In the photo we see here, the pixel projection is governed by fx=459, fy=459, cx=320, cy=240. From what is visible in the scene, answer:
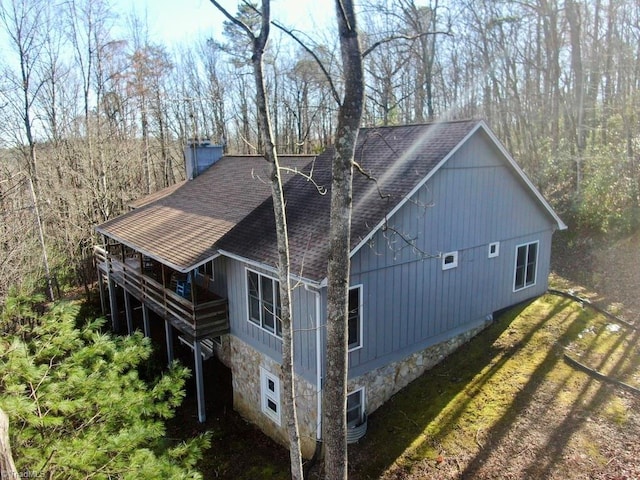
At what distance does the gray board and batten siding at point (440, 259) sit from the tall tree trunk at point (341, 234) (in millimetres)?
2663

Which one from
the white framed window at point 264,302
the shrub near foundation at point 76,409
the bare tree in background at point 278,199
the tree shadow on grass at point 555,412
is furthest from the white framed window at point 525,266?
the shrub near foundation at point 76,409

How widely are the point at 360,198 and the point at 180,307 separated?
5894 mm

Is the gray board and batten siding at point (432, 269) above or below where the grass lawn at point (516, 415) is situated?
above

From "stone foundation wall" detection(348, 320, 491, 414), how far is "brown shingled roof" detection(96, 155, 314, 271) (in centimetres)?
455

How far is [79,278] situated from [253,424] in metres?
15.7

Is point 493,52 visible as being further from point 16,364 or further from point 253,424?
point 16,364

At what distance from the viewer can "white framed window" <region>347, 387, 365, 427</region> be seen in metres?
9.45

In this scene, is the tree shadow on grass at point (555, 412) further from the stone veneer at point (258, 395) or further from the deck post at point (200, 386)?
the deck post at point (200, 386)

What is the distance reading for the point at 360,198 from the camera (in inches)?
387

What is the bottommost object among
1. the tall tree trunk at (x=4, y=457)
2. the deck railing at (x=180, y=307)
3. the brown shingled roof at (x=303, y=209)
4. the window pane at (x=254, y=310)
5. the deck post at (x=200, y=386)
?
the deck post at (x=200, y=386)

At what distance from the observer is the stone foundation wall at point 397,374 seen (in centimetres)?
970

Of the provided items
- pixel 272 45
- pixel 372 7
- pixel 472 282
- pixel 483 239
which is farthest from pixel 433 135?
pixel 272 45

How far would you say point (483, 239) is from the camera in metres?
11.7

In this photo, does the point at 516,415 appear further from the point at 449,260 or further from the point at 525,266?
the point at 525,266
